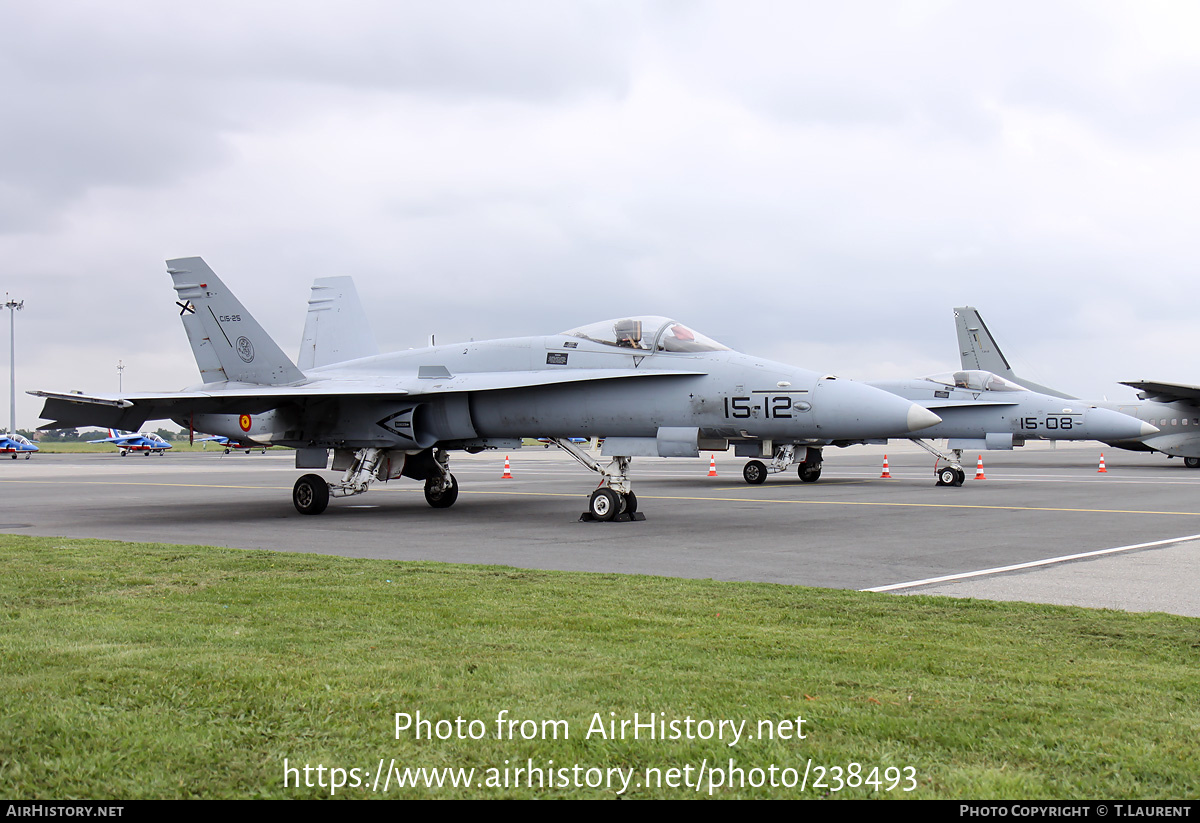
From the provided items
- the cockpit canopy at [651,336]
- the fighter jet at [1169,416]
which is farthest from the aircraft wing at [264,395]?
the fighter jet at [1169,416]

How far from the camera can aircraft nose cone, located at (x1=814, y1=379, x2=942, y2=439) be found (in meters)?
12.3

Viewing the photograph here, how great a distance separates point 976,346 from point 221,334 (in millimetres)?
31733

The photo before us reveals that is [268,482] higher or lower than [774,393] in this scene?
lower

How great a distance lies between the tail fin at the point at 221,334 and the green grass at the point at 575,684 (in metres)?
9.75

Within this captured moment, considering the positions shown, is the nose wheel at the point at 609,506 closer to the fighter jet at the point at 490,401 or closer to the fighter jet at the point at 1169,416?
the fighter jet at the point at 490,401

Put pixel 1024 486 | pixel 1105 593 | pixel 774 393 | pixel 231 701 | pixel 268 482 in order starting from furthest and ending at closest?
pixel 268 482 → pixel 1024 486 → pixel 774 393 → pixel 1105 593 → pixel 231 701

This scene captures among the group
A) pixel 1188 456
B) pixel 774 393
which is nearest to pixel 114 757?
pixel 774 393

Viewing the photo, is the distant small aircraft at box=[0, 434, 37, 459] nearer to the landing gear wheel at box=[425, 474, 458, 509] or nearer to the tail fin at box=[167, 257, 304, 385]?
the tail fin at box=[167, 257, 304, 385]

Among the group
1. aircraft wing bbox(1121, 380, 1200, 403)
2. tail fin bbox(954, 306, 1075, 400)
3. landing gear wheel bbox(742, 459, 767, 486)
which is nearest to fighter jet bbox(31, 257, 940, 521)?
landing gear wheel bbox(742, 459, 767, 486)

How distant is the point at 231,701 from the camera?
3.88 m
